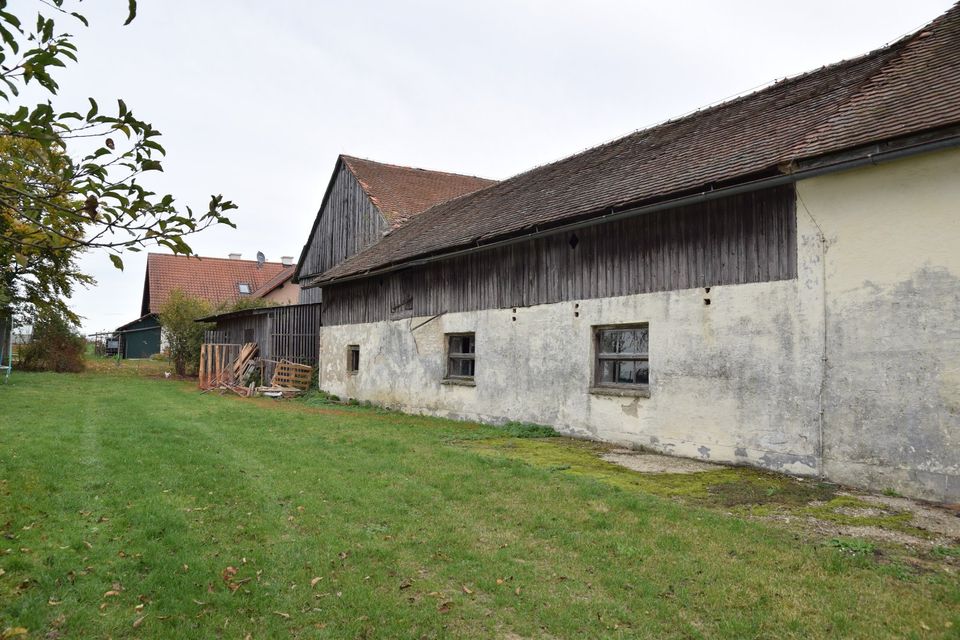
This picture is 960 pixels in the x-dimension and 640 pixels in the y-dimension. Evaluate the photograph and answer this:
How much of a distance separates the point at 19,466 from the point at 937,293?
10958mm

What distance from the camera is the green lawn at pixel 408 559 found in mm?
3768

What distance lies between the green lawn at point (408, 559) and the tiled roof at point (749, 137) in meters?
4.55

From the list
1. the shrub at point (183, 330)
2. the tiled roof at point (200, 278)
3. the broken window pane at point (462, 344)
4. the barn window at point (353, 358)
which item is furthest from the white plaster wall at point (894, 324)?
the tiled roof at point (200, 278)

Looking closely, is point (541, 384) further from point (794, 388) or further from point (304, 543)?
point (304, 543)

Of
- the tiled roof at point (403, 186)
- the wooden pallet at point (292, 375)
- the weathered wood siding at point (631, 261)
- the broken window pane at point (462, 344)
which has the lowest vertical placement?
the wooden pallet at point (292, 375)

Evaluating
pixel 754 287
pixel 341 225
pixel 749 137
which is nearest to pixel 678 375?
pixel 754 287

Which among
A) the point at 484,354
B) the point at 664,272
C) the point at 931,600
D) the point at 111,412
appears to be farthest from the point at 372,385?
the point at 931,600

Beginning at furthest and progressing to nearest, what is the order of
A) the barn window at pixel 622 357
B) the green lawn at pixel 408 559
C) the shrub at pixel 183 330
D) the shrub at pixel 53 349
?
the shrub at pixel 183 330 < the shrub at pixel 53 349 < the barn window at pixel 622 357 < the green lawn at pixel 408 559

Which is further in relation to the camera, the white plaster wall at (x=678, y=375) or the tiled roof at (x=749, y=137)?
the white plaster wall at (x=678, y=375)

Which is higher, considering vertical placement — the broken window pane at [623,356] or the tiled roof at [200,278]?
the tiled roof at [200,278]

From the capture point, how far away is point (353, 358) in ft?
62.6

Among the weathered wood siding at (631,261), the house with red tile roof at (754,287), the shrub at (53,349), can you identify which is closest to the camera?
the house with red tile roof at (754,287)

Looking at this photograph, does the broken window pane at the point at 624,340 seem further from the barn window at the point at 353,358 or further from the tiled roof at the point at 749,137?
the barn window at the point at 353,358

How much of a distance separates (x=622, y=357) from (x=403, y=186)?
16.3 meters
